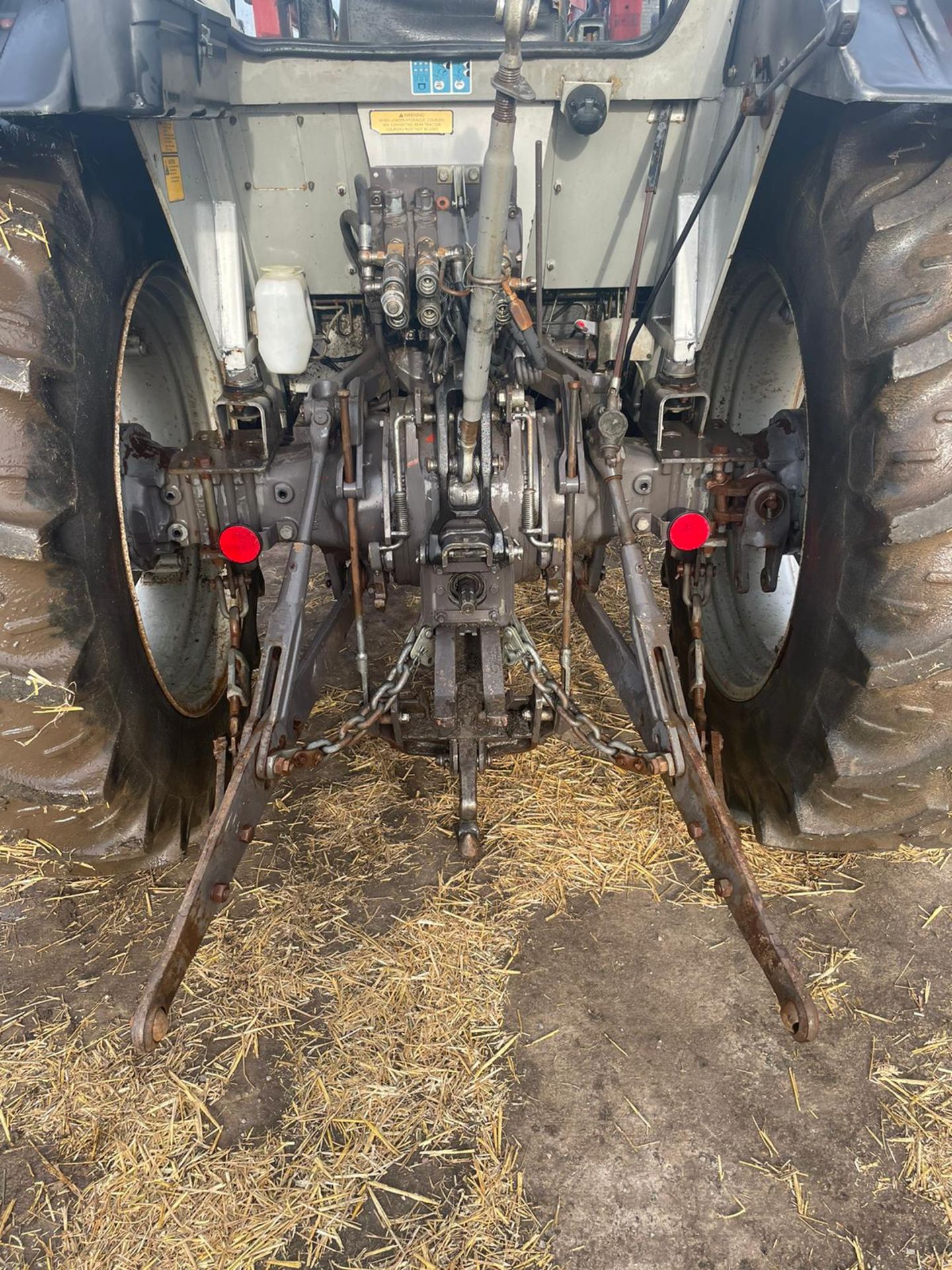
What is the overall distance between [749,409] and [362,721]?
1776 millimetres

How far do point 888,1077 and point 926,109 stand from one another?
2.10 m

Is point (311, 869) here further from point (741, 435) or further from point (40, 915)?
point (741, 435)

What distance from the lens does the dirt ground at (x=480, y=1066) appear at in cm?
166

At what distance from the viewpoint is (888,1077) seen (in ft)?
6.31

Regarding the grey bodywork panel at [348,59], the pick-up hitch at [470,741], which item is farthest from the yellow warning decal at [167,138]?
the pick-up hitch at [470,741]

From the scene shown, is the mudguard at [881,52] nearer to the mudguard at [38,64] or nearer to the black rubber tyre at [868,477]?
the black rubber tyre at [868,477]

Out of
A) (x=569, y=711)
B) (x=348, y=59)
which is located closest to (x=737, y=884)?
(x=569, y=711)

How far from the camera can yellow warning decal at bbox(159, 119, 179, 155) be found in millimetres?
2076

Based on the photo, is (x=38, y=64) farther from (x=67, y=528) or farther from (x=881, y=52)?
(x=881, y=52)

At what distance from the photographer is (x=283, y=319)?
8.20 ft

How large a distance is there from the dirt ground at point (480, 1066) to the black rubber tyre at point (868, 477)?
1.46 feet

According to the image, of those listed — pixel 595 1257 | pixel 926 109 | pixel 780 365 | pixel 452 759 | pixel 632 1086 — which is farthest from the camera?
pixel 780 365

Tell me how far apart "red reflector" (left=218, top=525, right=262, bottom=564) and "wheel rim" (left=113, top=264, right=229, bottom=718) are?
29cm

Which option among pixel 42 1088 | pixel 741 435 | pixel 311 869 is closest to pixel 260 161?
pixel 741 435
